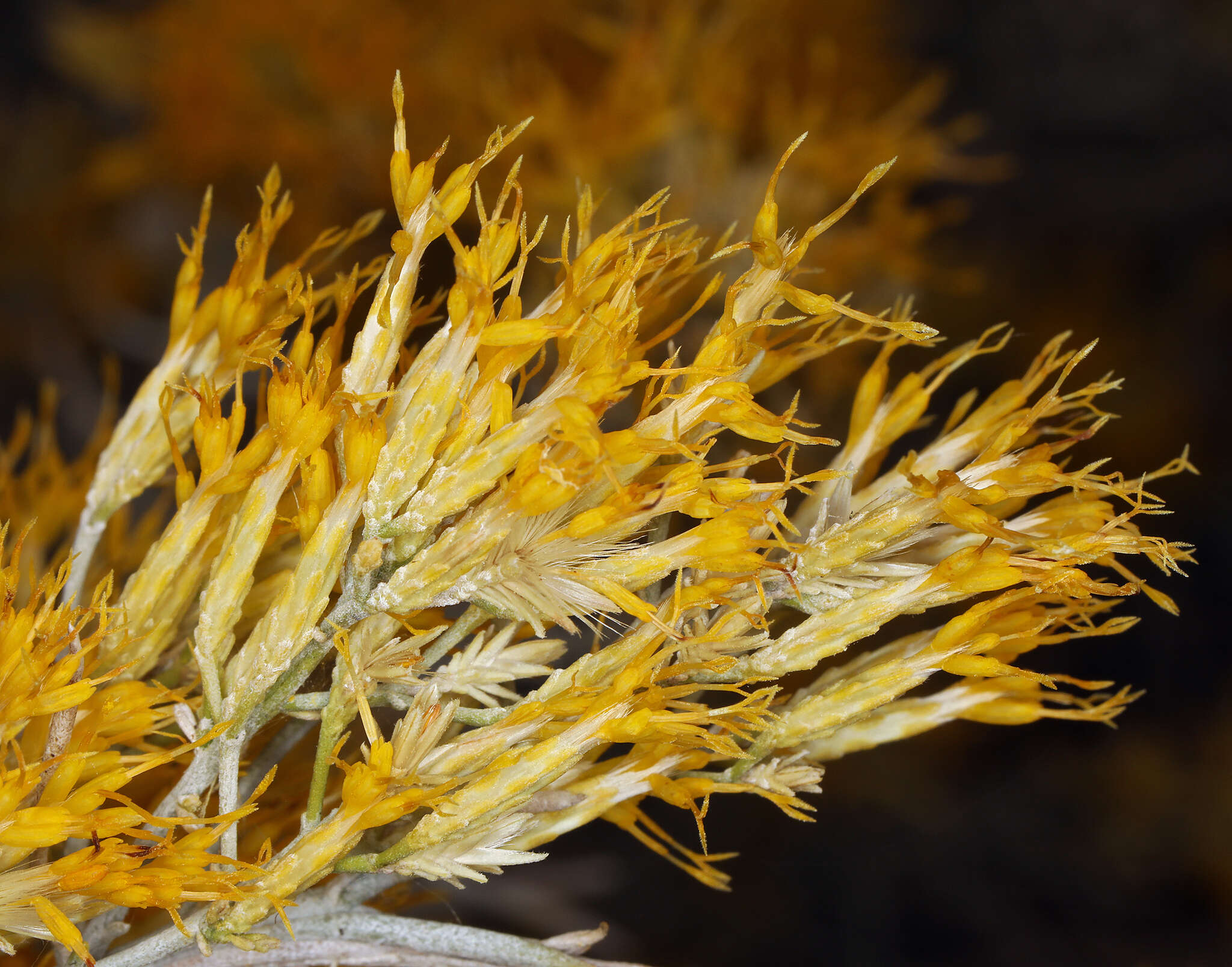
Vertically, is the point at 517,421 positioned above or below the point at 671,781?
above

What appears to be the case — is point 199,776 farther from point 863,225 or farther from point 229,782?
point 863,225

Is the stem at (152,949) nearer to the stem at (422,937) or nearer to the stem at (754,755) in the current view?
the stem at (422,937)

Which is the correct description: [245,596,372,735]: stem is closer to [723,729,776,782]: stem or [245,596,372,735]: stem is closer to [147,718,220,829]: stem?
[147,718,220,829]: stem

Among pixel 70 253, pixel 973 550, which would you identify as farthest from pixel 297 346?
pixel 70 253

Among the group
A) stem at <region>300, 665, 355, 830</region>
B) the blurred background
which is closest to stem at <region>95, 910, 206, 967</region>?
stem at <region>300, 665, 355, 830</region>

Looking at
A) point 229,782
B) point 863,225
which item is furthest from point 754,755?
point 863,225

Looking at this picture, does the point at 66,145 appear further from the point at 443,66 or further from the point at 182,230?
the point at 443,66
